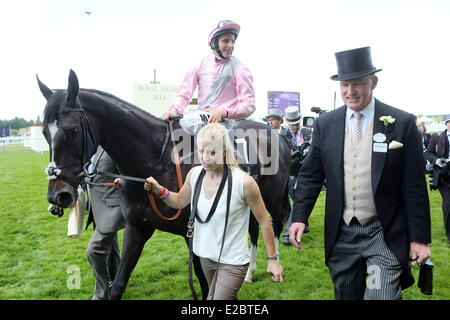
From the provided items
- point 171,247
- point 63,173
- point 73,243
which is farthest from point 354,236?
point 73,243

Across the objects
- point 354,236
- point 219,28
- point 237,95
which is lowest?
point 354,236

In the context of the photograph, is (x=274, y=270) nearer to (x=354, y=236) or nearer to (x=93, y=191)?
(x=354, y=236)

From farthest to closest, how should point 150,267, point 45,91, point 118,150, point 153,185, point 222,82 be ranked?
point 150,267 → point 222,82 → point 118,150 → point 45,91 → point 153,185

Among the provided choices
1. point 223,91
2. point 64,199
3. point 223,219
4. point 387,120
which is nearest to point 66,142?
point 64,199

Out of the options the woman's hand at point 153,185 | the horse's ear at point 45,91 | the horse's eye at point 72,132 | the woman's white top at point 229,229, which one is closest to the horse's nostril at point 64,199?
the horse's eye at point 72,132

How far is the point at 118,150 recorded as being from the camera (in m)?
3.12

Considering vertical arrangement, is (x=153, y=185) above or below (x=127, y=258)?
above

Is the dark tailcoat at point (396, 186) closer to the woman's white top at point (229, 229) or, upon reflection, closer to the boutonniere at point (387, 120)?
the boutonniere at point (387, 120)

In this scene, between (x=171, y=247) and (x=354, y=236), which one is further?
(x=171, y=247)

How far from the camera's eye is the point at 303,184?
2.69 metres

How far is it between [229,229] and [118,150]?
1326mm

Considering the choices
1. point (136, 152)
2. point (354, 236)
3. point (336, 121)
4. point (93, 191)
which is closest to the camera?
point (354, 236)

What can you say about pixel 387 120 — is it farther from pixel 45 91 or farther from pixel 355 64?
pixel 45 91
